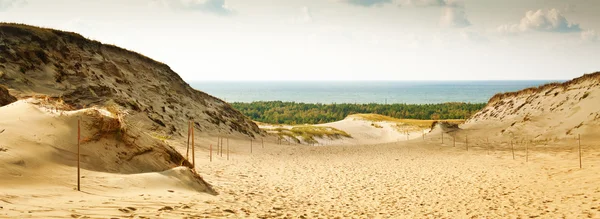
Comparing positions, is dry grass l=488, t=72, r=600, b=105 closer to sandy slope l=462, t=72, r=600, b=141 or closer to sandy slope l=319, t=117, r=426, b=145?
sandy slope l=462, t=72, r=600, b=141

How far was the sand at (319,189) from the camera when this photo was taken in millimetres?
8852

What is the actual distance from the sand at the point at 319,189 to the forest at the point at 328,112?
61226mm

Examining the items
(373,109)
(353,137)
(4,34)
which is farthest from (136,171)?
(373,109)

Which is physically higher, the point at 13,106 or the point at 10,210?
the point at 13,106

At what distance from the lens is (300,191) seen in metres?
15.3

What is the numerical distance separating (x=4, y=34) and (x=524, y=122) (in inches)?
1559

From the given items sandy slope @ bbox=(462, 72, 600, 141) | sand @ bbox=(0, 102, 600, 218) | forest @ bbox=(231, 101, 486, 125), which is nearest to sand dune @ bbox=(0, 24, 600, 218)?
sand @ bbox=(0, 102, 600, 218)

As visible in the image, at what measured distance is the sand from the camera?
885 cm

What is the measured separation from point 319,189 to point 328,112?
284 ft

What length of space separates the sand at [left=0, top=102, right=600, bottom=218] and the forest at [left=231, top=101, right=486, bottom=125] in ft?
201

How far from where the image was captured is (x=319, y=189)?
52.4ft

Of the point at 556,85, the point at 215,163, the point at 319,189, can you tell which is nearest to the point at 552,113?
the point at 556,85

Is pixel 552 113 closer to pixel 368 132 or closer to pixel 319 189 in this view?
pixel 319 189

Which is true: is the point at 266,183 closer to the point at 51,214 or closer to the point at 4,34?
the point at 51,214
